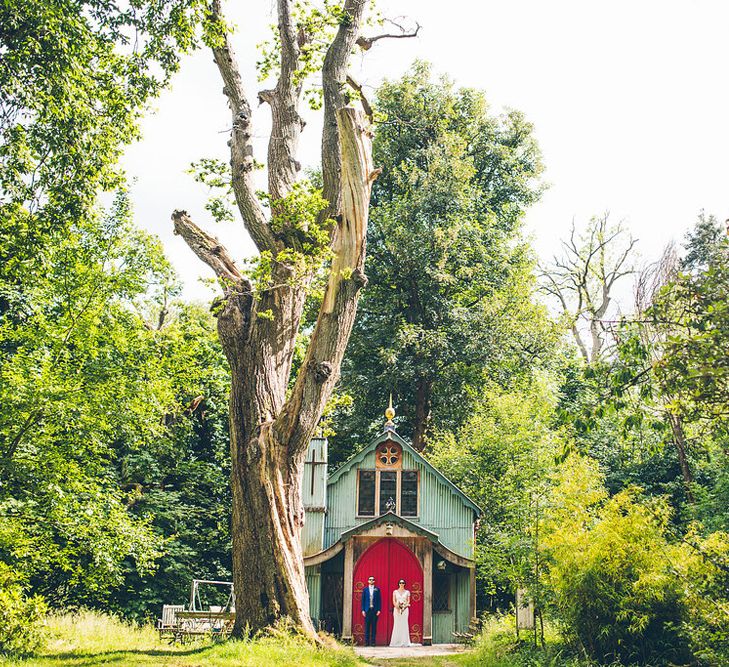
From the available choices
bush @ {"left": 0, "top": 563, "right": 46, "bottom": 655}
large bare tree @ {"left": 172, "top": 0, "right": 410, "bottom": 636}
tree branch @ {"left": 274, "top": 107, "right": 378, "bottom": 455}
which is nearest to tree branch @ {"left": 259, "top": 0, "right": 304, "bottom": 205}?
large bare tree @ {"left": 172, "top": 0, "right": 410, "bottom": 636}

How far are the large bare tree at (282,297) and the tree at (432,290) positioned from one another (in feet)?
49.0

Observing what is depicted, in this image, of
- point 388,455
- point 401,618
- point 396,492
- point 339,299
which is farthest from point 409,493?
point 339,299

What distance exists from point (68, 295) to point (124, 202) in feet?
8.96

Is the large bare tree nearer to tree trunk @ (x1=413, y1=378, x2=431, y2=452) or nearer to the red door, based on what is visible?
the red door

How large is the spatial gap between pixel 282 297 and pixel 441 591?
11.9 m

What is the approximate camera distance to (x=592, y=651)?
428 inches

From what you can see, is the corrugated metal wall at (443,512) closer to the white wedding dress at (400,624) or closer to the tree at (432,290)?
the white wedding dress at (400,624)

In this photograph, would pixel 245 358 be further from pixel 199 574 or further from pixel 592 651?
pixel 199 574

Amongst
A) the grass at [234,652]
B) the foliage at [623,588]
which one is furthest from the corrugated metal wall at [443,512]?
the foliage at [623,588]

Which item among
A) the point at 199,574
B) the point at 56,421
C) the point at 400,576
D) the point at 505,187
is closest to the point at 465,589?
the point at 400,576

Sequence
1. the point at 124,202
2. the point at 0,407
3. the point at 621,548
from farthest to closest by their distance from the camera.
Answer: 1. the point at 124,202
2. the point at 0,407
3. the point at 621,548

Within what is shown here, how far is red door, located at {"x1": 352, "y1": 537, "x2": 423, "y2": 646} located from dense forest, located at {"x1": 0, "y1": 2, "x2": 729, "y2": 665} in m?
1.84

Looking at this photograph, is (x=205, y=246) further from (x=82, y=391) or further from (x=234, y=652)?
(x=234, y=652)

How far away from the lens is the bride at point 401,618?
1830 centimetres
